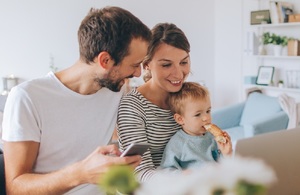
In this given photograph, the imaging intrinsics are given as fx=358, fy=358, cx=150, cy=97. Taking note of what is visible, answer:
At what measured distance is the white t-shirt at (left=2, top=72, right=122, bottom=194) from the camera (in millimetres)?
1208

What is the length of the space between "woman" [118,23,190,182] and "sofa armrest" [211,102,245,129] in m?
2.90

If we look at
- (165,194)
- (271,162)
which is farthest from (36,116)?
(165,194)

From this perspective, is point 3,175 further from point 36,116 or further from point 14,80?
point 14,80

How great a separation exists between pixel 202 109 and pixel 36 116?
0.61 meters

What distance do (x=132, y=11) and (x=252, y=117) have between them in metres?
2.12

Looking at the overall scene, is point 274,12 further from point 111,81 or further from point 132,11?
point 111,81

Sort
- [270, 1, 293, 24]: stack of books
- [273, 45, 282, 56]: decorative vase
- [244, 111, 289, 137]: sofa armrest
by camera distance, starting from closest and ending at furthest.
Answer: [244, 111, 289, 137]: sofa armrest < [270, 1, 293, 24]: stack of books < [273, 45, 282, 56]: decorative vase

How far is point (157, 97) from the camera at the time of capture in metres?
1.35

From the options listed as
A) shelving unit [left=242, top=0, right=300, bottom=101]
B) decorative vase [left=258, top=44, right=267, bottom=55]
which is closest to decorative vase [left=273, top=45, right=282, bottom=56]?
shelving unit [left=242, top=0, right=300, bottom=101]

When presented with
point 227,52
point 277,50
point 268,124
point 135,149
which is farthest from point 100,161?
point 227,52

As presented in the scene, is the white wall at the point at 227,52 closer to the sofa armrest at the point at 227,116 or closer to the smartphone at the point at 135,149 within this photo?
the sofa armrest at the point at 227,116

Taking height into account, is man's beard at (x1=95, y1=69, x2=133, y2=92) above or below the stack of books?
below

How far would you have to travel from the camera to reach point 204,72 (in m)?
5.45

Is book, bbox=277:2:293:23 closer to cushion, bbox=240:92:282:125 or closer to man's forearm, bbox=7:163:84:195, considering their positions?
cushion, bbox=240:92:282:125
